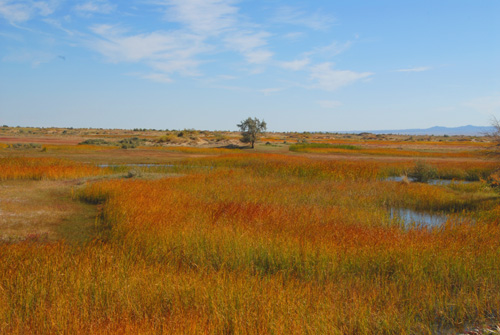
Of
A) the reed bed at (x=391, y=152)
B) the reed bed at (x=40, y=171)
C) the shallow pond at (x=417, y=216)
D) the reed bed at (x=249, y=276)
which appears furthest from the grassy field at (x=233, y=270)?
the reed bed at (x=391, y=152)

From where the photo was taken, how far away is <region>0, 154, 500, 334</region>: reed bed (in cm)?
557

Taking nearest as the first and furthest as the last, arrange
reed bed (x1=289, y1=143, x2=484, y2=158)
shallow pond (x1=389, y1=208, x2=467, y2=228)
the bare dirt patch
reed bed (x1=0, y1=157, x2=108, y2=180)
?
the bare dirt patch < shallow pond (x1=389, y1=208, x2=467, y2=228) < reed bed (x1=0, y1=157, x2=108, y2=180) < reed bed (x1=289, y1=143, x2=484, y2=158)

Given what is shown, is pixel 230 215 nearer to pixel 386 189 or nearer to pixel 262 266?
pixel 262 266

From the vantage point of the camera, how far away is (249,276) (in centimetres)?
721

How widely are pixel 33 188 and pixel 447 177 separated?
27854 mm

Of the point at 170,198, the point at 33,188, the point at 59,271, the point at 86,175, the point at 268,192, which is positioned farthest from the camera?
the point at 86,175

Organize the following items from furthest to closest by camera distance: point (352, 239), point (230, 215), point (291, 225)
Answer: point (230, 215) < point (291, 225) < point (352, 239)

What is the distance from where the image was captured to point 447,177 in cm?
2709

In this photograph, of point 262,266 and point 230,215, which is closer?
point 262,266

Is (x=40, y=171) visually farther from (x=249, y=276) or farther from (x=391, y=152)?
(x=391, y=152)

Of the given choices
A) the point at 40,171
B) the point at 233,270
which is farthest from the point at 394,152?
the point at 233,270

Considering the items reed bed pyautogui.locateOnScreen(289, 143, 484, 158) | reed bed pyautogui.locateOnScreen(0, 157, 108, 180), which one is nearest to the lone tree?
reed bed pyautogui.locateOnScreen(289, 143, 484, 158)

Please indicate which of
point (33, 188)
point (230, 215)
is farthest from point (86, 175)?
point (230, 215)

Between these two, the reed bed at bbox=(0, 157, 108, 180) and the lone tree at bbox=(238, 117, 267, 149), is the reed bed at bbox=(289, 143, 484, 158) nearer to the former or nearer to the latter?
the lone tree at bbox=(238, 117, 267, 149)
